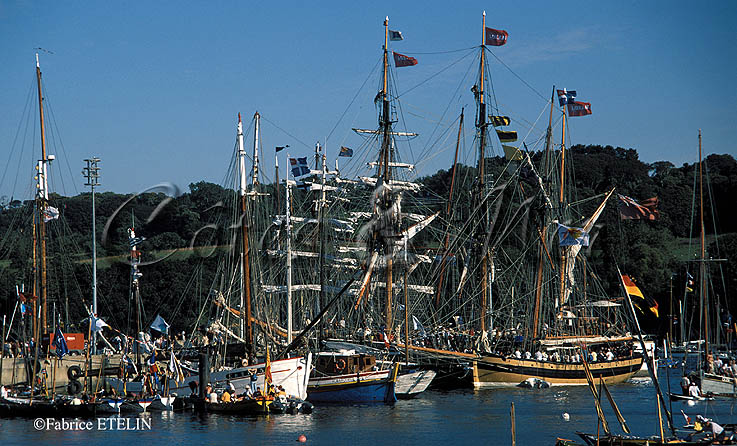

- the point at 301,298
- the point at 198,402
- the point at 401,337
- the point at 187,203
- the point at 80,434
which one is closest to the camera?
the point at 80,434

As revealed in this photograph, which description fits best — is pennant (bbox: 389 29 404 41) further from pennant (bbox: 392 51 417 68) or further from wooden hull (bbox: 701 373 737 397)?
wooden hull (bbox: 701 373 737 397)

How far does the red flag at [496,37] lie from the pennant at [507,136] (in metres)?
8.48

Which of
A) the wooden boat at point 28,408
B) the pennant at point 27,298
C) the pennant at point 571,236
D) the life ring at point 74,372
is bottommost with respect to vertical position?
the wooden boat at point 28,408

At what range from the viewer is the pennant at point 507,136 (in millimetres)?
90188

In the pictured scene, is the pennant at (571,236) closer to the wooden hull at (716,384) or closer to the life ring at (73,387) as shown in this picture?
the wooden hull at (716,384)

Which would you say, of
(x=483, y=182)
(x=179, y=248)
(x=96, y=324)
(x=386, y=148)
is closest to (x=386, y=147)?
(x=386, y=148)

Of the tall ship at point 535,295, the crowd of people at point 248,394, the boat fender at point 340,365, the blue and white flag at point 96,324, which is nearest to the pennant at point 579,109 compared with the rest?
the tall ship at point 535,295

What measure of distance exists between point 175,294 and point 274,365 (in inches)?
2541

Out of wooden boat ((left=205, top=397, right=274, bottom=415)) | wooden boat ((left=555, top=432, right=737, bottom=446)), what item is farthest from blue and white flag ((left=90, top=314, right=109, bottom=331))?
wooden boat ((left=555, top=432, right=737, bottom=446))

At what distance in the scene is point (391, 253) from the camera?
79.6 metres

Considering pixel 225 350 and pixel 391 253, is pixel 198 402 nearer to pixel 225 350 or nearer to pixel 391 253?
pixel 225 350

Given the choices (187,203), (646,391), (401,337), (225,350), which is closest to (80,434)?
(225,350)

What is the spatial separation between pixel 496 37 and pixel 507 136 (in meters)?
9.57

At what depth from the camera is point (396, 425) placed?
57.2 meters
